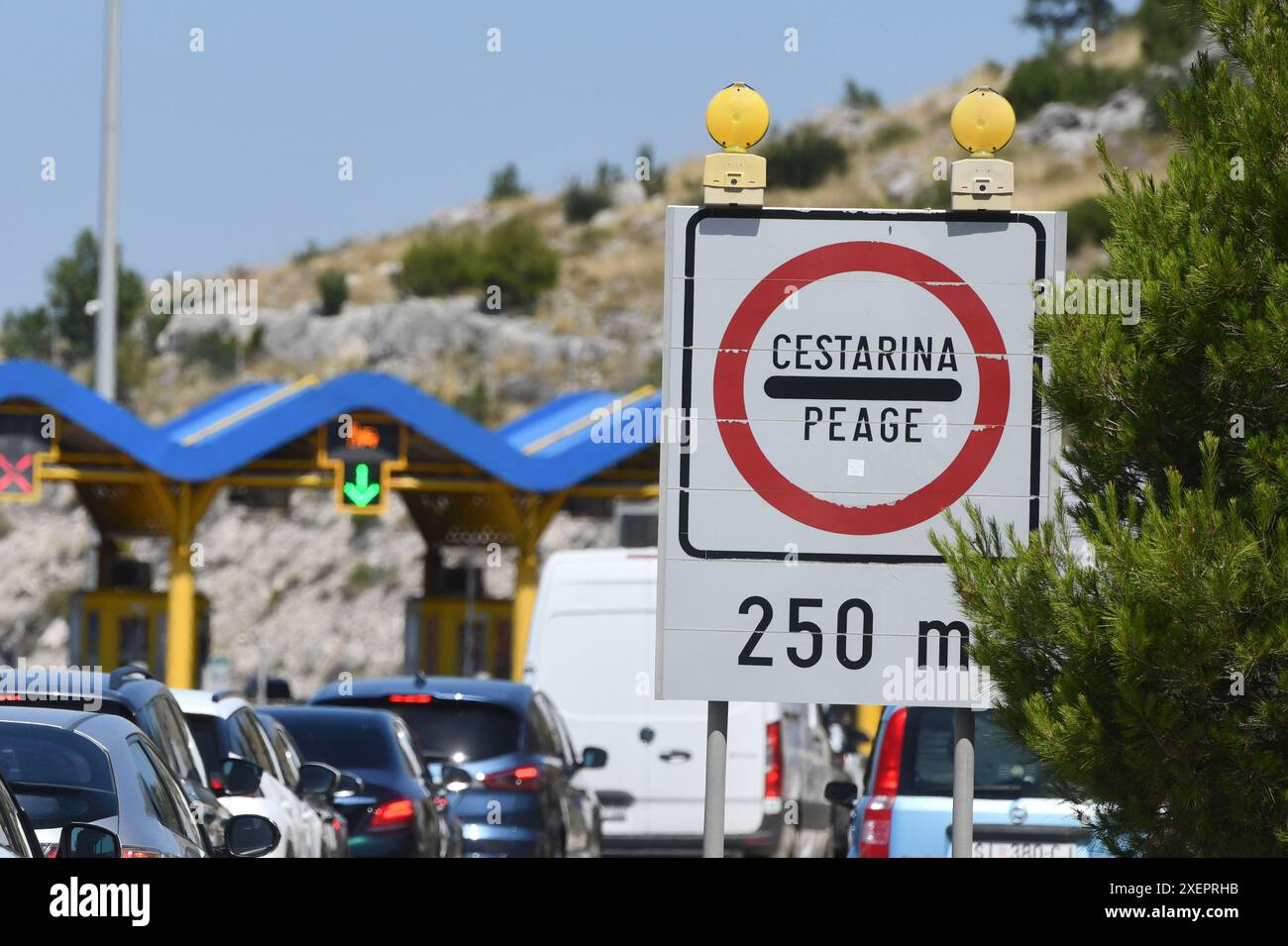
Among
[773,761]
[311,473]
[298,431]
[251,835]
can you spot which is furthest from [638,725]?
[251,835]

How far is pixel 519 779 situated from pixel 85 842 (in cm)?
851

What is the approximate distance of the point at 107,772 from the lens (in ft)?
23.9

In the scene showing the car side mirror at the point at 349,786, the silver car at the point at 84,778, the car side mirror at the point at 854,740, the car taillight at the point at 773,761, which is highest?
the silver car at the point at 84,778

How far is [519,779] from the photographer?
14.2 metres

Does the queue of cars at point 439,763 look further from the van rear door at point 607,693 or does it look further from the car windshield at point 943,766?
the car windshield at point 943,766

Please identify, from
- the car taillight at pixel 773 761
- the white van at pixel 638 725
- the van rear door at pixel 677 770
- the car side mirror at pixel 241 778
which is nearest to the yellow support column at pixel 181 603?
the white van at pixel 638 725

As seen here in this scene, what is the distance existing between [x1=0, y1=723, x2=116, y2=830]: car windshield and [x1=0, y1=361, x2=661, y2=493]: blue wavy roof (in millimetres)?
16537

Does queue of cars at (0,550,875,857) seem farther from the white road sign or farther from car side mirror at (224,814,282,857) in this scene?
the white road sign

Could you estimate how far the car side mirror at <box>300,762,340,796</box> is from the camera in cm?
1190

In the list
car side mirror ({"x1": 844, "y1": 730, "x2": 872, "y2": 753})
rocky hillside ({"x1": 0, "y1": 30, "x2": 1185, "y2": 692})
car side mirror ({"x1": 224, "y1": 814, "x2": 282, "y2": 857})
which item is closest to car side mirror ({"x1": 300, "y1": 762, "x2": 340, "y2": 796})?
car side mirror ({"x1": 224, "y1": 814, "x2": 282, "y2": 857})

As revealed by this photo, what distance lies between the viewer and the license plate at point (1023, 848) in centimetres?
1061

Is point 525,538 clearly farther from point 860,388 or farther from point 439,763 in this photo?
point 860,388

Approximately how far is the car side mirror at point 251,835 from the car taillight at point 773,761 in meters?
9.94
